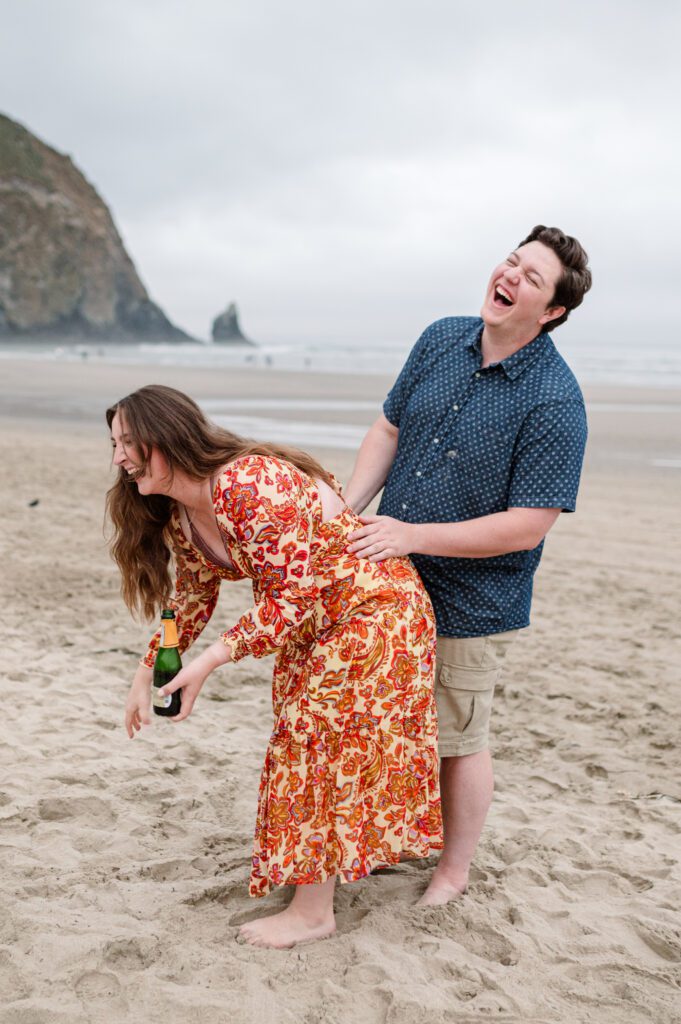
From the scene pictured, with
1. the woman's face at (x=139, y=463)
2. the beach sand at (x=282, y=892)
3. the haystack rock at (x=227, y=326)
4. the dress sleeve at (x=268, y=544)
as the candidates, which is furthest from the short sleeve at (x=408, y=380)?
the haystack rock at (x=227, y=326)

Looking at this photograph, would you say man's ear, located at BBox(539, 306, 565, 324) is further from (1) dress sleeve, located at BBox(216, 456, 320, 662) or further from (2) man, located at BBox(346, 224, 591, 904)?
(1) dress sleeve, located at BBox(216, 456, 320, 662)

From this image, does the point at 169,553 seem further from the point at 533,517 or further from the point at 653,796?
the point at 653,796

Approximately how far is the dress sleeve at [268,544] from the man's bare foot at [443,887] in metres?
1.17

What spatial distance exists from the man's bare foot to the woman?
368 millimetres

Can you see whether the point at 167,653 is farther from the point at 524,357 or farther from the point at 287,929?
the point at 524,357

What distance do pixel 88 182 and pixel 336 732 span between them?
86138 millimetres

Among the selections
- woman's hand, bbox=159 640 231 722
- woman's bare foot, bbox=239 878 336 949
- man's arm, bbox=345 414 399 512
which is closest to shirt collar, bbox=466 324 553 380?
man's arm, bbox=345 414 399 512

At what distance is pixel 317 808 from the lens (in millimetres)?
2816

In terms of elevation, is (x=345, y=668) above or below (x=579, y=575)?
above

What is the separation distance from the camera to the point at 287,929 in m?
2.96

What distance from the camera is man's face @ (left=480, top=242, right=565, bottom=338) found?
9.08 feet

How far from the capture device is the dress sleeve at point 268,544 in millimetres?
2553

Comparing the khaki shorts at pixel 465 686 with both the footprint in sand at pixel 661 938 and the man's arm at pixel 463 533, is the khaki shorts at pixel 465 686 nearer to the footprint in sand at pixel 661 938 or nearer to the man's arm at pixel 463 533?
the man's arm at pixel 463 533

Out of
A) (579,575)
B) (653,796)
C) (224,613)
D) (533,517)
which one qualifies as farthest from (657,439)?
(533,517)
